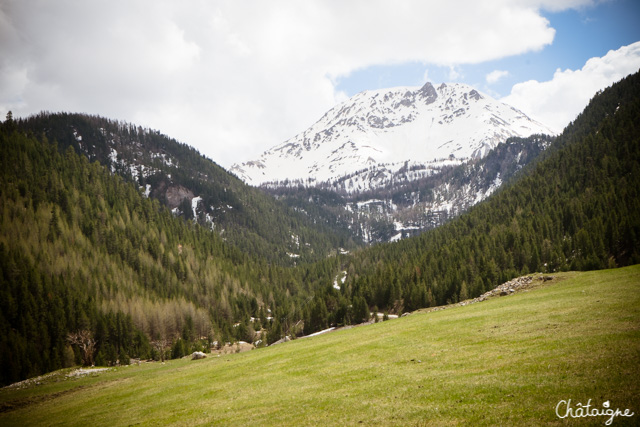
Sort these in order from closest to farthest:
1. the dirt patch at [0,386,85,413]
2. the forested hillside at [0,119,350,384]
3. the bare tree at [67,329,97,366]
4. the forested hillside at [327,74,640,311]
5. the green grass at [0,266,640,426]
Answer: the green grass at [0,266,640,426], the dirt patch at [0,386,85,413], the forested hillside at [327,74,640,311], the bare tree at [67,329,97,366], the forested hillside at [0,119,350,384]

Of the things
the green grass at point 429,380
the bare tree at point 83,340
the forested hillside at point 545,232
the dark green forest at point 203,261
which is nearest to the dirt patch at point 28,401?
the green grass at point 429,380

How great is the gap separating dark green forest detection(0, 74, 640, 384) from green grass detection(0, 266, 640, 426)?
58209mm

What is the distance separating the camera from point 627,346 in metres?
18.5

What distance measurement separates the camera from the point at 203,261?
180250 mm

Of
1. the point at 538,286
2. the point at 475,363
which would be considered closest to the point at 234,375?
the point at 475,363

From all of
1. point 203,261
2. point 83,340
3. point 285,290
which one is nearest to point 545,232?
point 285,290

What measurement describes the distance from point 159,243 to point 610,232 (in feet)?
576

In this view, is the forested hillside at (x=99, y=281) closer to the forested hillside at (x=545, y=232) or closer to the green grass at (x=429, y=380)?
the forested hillside at (x=545, y=232)

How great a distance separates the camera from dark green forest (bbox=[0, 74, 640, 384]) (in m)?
96.9

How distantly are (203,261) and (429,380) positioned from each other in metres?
173

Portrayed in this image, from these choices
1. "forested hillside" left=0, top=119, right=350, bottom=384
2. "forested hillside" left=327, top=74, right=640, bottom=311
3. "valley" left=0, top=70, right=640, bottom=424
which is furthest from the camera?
"forested hillside" left=0, top=119, right=350, bottom=384

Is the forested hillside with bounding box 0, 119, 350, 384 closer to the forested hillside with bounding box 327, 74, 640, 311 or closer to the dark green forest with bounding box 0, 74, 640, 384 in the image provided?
the dark green forest with bounding box 0, 74, 640, 384

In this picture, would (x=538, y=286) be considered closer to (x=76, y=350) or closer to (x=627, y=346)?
(x=627, y=346)

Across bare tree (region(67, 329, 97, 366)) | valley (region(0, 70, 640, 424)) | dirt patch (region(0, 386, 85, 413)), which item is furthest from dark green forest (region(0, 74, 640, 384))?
dirt patch (region(0, 386, 85, 413))
